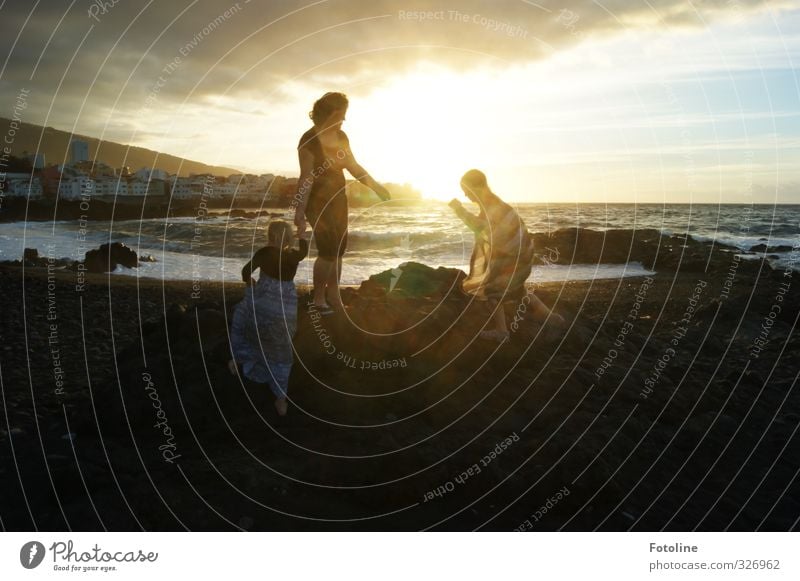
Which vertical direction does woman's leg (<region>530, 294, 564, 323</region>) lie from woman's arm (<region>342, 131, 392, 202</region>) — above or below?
below

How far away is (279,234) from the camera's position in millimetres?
7172

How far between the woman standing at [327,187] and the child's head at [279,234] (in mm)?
874

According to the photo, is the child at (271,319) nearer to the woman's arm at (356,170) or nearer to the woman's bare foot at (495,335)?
the woman's arm at (356,170)

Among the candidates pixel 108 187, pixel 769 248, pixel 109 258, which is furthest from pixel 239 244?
pixel 769 248

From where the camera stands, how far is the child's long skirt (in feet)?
24.6

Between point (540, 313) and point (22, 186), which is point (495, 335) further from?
point (22, 186)

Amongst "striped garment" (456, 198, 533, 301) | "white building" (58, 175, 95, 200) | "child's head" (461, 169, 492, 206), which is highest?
"white building" (58, 175, 95, 200)

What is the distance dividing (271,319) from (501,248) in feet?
10.7

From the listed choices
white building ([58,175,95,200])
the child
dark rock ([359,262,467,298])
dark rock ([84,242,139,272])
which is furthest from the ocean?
the child

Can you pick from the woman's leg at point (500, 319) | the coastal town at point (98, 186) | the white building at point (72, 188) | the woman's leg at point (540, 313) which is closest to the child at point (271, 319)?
the woman's leg at point (500, 319)

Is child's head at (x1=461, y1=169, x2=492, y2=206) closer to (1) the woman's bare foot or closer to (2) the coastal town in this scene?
(1) the woman's bare foot

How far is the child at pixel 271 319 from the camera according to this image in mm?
7461

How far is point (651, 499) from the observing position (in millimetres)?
7152

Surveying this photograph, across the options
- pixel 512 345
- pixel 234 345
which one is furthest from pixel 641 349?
pixel 234 345
